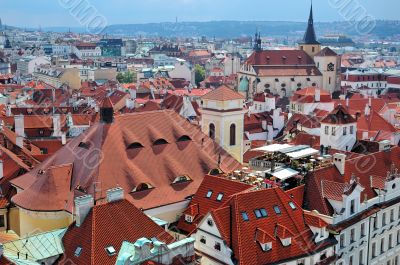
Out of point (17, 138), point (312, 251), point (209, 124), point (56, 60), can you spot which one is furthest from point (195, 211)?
Result: point (56, 60)

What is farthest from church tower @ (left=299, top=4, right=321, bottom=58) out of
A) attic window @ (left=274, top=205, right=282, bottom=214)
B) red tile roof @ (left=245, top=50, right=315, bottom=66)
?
attic window @ (left=274, top=205, right=282, bottom=214)

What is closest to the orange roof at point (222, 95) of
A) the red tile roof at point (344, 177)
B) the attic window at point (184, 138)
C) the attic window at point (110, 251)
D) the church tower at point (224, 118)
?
the church tower at point (224, 118)

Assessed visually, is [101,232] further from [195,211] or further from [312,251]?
Answer: [312,251]

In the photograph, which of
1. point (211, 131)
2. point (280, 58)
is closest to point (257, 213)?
point (211, 131)

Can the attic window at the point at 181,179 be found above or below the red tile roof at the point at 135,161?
below

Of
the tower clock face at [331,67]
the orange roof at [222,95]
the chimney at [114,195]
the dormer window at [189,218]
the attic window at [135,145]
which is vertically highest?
the orange roof at [222,95]

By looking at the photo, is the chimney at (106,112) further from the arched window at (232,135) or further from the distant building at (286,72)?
the distant building at (286,72)

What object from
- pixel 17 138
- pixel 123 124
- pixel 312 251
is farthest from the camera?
pixel 17 138
